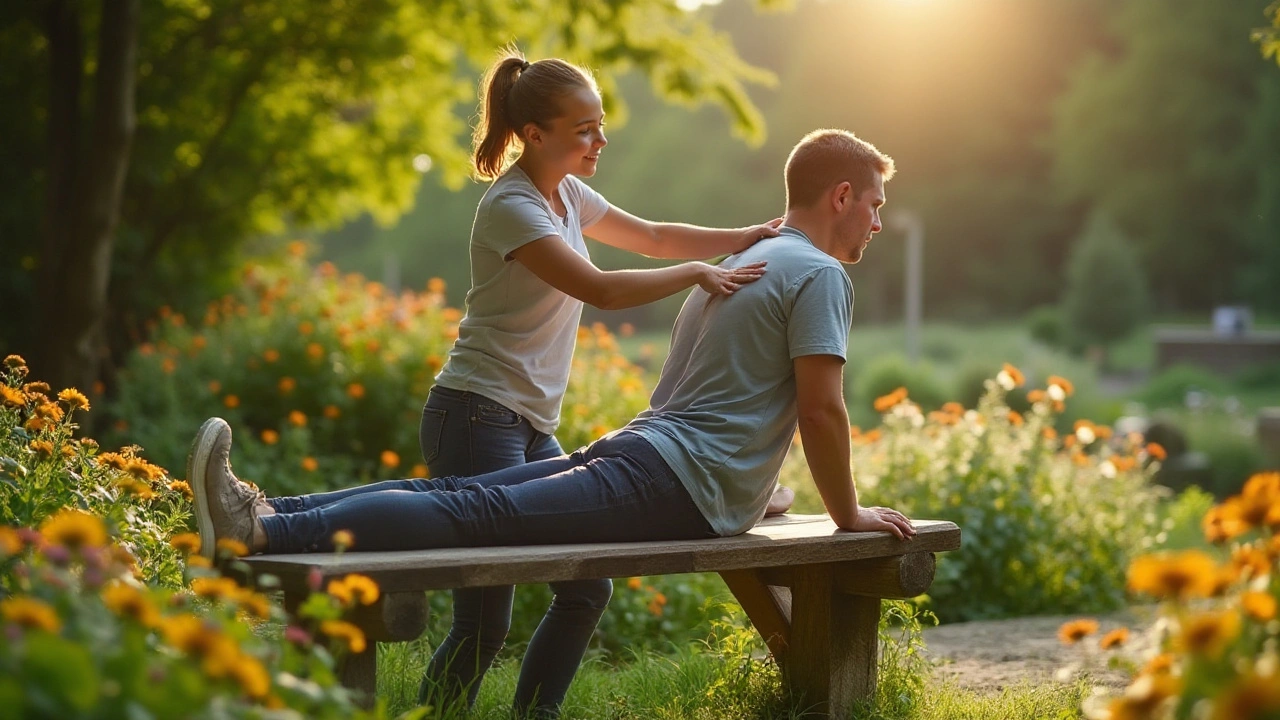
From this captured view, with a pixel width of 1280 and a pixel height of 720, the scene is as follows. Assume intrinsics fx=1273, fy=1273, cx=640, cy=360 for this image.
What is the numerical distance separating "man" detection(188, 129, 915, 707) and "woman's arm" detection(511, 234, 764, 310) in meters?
0.20

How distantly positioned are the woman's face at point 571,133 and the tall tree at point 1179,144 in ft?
120

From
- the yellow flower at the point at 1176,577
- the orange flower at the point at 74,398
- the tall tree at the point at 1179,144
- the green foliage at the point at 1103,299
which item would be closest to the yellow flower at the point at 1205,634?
the yellow flower at the point at 1176,577

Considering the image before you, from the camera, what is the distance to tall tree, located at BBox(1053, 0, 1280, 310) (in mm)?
37125

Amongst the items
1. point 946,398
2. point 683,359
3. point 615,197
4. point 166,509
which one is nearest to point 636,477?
point 683,359

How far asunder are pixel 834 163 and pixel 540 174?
30.3 inches

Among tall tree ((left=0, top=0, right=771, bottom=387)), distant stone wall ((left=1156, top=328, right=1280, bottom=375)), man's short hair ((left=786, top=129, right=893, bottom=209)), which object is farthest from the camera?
distant stone wall ((left=1156, top=328, right=1280, bottom=375))

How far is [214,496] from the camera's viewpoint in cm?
267

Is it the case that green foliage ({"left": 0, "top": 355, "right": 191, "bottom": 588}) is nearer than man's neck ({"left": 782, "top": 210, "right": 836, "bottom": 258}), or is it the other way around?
green foliage ({"left": 0, "top": 355, "right": 191, "bottom": 588})

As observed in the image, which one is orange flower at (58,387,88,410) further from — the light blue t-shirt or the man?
the light blue t-shirt

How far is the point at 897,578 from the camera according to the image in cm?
335

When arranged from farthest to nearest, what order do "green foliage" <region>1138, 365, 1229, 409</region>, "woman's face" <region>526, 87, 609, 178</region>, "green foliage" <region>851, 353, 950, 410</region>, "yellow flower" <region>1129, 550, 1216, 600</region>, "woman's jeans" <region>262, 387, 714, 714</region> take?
"green foliage" <region>1138, 365, 1229, 409</region>, "green foliage" <region>851, 353, 950, 410</region>, "woman's face" <region>526, 87, 609, 178</region>, "woman's jeans" <region>262, 387, 714, 714</region>, "yellow flower" <region>1129, 550, 1216, 600</region>

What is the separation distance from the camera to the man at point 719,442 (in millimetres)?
2898

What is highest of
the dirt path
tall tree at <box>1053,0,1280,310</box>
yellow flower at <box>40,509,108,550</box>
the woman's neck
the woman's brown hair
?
tall tree at <box>1053,0,1280,310</box>

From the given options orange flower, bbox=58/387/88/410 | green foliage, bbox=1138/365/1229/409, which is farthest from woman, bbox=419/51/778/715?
green foliage, bbox=1138/365/1229/409
